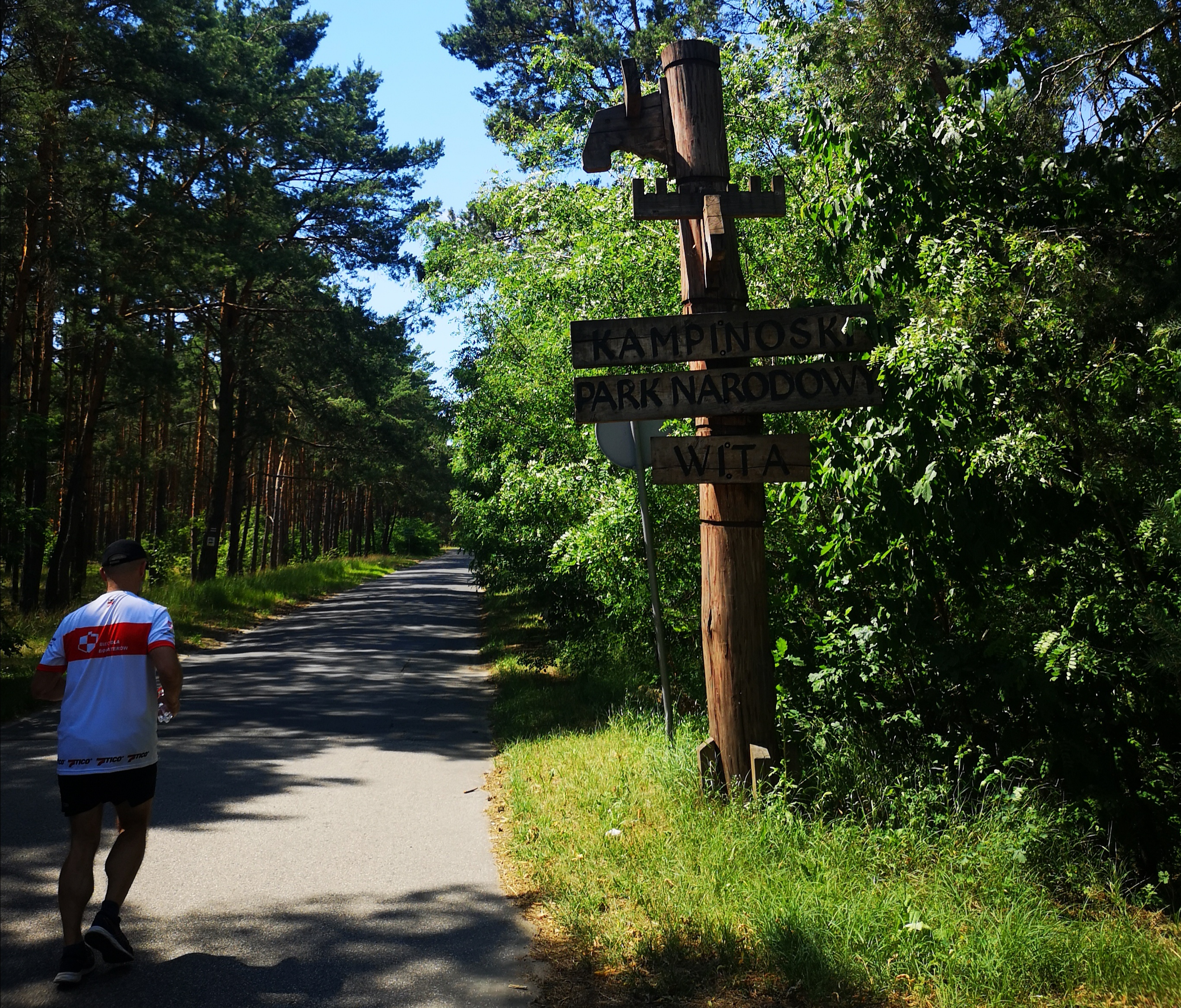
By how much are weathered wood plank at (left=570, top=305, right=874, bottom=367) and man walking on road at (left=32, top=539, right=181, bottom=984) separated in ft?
9.13

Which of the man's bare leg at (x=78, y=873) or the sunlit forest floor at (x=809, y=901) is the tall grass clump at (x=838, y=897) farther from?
the man's bare leg at (x=78, y=873)

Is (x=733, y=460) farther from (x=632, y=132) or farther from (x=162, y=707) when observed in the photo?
(x=162, y=707)

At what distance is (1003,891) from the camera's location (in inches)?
191

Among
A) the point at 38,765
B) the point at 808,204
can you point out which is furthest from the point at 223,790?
A: the point at 808,204

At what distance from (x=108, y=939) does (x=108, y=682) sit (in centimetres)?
108

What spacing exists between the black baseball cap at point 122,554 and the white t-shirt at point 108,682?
174 millimetres

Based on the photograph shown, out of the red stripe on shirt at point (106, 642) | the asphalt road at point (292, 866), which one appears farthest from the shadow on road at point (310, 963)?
the red stripe on shirt at point (106, 642)

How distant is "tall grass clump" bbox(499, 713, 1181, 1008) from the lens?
4043 mm

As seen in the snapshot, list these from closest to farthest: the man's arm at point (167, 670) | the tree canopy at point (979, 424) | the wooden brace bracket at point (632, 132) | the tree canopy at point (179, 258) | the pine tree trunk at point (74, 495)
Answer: the man's arm at point (167, 670)
the tree canopy at point (979, 424)
the wooden brace bracket at point (632, 132)
the tree canopy at point (179, 258)
the pine tree trunk at point (74, 495)

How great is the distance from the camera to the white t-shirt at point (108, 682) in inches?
167

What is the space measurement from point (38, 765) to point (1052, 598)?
7.86 metres

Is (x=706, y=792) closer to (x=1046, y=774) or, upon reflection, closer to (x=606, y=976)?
(x=606, y=976)

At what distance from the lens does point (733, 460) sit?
5758 mm

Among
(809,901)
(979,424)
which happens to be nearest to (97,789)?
(809,901)
